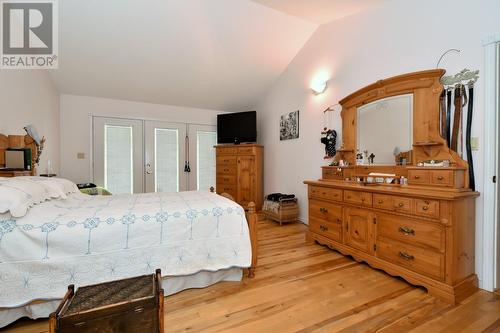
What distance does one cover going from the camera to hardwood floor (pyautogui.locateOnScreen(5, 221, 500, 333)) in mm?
1544

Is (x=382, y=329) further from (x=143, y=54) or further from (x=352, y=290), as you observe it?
(x=143, y=54)

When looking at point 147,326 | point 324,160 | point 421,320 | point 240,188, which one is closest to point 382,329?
point 421,320

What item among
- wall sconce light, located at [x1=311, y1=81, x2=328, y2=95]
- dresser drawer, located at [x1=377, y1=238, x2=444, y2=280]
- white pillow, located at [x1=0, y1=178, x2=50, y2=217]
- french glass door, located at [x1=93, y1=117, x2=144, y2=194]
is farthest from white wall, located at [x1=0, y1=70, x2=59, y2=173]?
dresser drawer, located at [x1=377, y1=238, x2=444, y2=280]

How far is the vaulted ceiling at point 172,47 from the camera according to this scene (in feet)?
9.80

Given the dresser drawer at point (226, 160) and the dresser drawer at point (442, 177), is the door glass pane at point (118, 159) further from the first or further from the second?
the dresser drawer at point (442, 177)

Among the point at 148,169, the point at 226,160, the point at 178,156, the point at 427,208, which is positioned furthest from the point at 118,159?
the point at 427,208

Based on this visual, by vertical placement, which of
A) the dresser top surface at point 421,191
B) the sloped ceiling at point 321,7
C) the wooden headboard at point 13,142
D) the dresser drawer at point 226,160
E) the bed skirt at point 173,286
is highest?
the sloped ceiling at point 321,7

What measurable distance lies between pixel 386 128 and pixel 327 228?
1.37 metres

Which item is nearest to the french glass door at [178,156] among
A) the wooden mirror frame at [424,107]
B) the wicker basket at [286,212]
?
the wicker basket at [286,212]

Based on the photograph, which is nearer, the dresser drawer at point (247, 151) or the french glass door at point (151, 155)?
the french glass door at point (151, 155)

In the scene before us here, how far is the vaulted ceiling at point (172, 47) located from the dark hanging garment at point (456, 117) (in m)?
1.96

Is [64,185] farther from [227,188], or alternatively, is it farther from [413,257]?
[413,257]

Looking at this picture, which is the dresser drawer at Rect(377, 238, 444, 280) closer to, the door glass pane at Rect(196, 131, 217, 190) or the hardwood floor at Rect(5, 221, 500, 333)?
the hardwood floor at Rect(5, 221, 500, 333)

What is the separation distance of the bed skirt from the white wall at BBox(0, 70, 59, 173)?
177 centimetres
